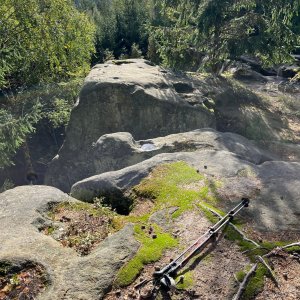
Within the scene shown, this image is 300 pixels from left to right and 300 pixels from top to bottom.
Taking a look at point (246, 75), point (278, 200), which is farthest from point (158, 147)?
point (246, 75)

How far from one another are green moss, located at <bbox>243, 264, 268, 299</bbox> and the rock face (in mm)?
9897

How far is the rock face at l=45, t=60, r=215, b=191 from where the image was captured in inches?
596

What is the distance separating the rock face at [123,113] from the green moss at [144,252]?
866 centimetres

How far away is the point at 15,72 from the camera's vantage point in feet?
67.1

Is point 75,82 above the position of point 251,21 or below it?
below

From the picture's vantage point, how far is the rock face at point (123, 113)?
1515 centimetres

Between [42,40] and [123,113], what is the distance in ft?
21.8

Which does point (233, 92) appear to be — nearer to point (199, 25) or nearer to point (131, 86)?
point (199, 25)

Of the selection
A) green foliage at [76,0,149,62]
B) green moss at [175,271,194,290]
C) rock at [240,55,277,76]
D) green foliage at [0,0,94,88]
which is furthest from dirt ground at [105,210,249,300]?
green foliage at [76,0,149,62]

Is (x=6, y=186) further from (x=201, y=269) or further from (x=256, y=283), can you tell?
(x=256, y=283)

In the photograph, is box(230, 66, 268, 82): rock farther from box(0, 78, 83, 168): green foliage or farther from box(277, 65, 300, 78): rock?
box(0, 78, 83, 168): green foliage

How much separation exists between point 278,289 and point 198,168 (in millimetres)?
3620

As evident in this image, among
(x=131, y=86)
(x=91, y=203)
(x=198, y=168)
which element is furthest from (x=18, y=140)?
(x=198, y=168)

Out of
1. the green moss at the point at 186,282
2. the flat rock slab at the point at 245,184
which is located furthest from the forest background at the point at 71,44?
the green moss at the point at 186,282
